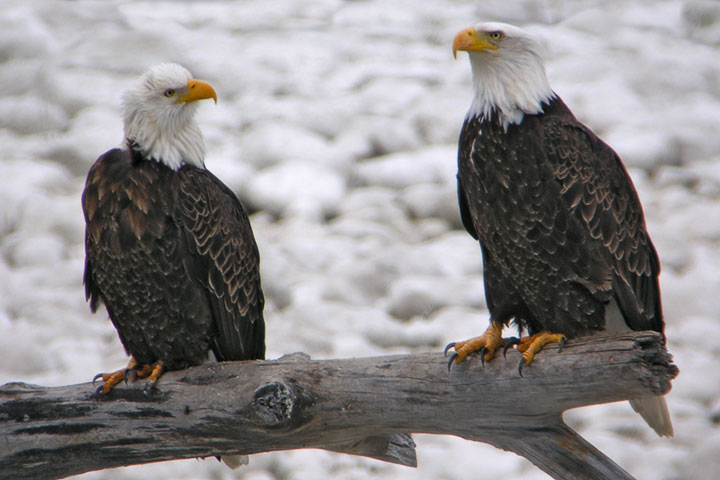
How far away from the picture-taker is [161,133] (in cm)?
434

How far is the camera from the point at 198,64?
8.62 m

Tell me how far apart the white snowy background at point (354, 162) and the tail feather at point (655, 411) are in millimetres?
649

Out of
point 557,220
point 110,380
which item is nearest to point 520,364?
point 557,220

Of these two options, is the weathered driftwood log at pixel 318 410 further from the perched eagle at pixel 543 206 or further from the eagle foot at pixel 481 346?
the perched eagle at pixel 543 206

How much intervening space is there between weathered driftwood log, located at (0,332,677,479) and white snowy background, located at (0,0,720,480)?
1.33 m

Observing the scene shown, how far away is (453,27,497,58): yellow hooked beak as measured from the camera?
411 cm

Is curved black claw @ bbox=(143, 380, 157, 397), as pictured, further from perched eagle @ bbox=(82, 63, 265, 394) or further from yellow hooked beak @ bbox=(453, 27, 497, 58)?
yellow hooked beak @ bbox=(453, 27, 497, 58)

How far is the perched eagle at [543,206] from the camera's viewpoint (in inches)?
159

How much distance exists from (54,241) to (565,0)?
5.60m

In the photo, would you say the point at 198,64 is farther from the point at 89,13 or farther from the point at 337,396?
the point at 337,396

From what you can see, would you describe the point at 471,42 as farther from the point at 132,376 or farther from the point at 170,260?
the point at 132,376

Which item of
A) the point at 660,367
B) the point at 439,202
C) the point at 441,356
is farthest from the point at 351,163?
the point at 660,367

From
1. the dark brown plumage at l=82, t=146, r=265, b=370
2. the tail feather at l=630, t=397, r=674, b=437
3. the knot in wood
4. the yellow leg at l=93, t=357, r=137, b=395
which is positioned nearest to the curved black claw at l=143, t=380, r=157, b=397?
the yellow leg at l=93, t=357, r=137, b=395

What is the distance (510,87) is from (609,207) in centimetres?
63
